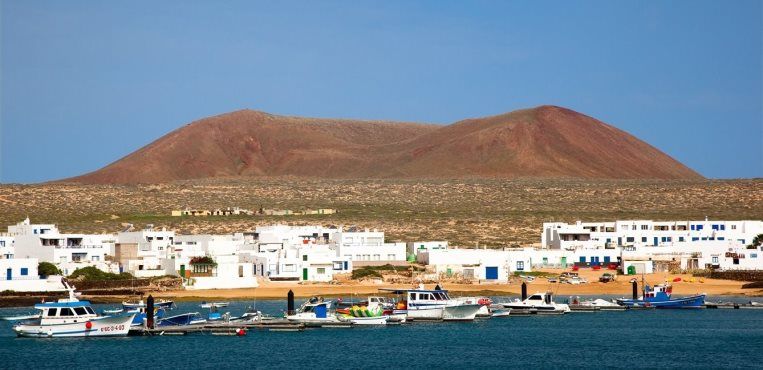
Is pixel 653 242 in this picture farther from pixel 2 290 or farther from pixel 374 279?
pixel 2 290

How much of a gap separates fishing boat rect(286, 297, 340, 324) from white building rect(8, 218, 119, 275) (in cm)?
2694

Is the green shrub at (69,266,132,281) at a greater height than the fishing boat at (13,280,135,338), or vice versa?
the green shrub at (69,266,132,281)

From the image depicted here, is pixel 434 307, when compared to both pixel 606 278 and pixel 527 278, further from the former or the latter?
pixel 606 278

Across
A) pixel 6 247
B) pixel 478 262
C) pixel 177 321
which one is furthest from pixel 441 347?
pixel 6 247

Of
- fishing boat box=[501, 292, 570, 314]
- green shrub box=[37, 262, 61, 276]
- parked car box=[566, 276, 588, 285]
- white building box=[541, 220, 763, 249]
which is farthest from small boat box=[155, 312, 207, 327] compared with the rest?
white building box=[541, 220, 763, 249]

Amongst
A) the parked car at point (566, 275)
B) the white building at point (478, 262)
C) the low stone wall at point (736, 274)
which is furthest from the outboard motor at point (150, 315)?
the low stone wall at point (736, 274)


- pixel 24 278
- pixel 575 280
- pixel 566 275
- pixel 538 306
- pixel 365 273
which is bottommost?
pixel 538 306

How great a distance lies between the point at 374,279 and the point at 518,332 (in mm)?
26182

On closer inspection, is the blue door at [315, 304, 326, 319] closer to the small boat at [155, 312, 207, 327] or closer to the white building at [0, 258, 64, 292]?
the small boat at [155, 312, 207, 327]

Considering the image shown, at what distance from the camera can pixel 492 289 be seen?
96562 millimetres

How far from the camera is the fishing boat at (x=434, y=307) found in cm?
7694

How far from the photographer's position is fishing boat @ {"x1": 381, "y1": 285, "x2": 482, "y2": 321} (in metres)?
76.9

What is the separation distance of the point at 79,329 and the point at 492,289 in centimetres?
3709

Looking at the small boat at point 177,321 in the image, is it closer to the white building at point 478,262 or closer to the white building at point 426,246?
the white building at point 478,262
